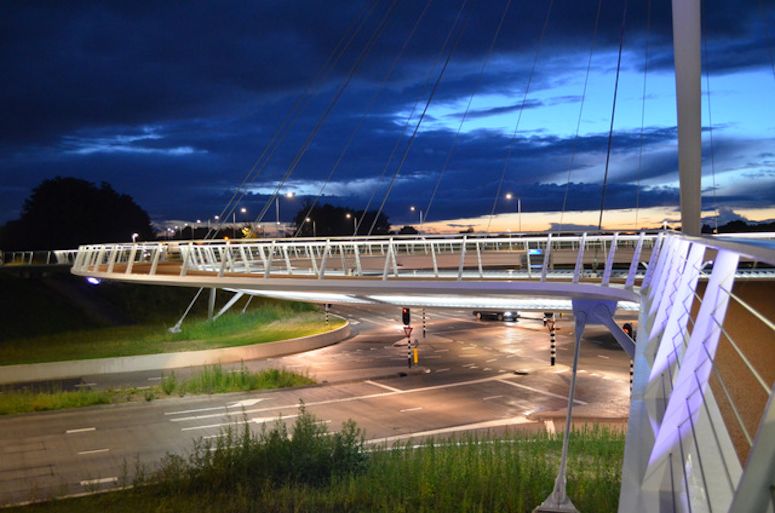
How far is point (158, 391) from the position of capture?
2694 centimetres

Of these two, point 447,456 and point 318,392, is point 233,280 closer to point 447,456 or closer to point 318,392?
point 318,392

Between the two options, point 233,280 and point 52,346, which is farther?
point 52,346

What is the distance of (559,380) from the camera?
27938 mm

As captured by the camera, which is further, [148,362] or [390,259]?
[148,362]

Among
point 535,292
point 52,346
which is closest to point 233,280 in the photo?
point 535,292

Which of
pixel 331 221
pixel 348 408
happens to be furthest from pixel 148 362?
pixel 331 221

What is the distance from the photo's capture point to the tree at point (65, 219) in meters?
95.6

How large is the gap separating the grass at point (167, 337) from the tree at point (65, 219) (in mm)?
54517

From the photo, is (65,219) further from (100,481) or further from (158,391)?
(100,481)

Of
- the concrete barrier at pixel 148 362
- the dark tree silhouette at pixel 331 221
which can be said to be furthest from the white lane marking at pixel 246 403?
the dark tree silhouette at pixel 331 221

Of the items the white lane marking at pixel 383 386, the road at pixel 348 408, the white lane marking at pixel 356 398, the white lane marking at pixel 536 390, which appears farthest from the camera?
the white lane marking at pixel 383 386

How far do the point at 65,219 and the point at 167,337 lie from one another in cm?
6253

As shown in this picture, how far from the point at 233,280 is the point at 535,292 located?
919 centimetres

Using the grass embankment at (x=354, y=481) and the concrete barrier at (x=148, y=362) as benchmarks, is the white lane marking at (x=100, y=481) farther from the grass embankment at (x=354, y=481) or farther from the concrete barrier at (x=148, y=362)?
the concrete barrier at (x=148, y=362)
